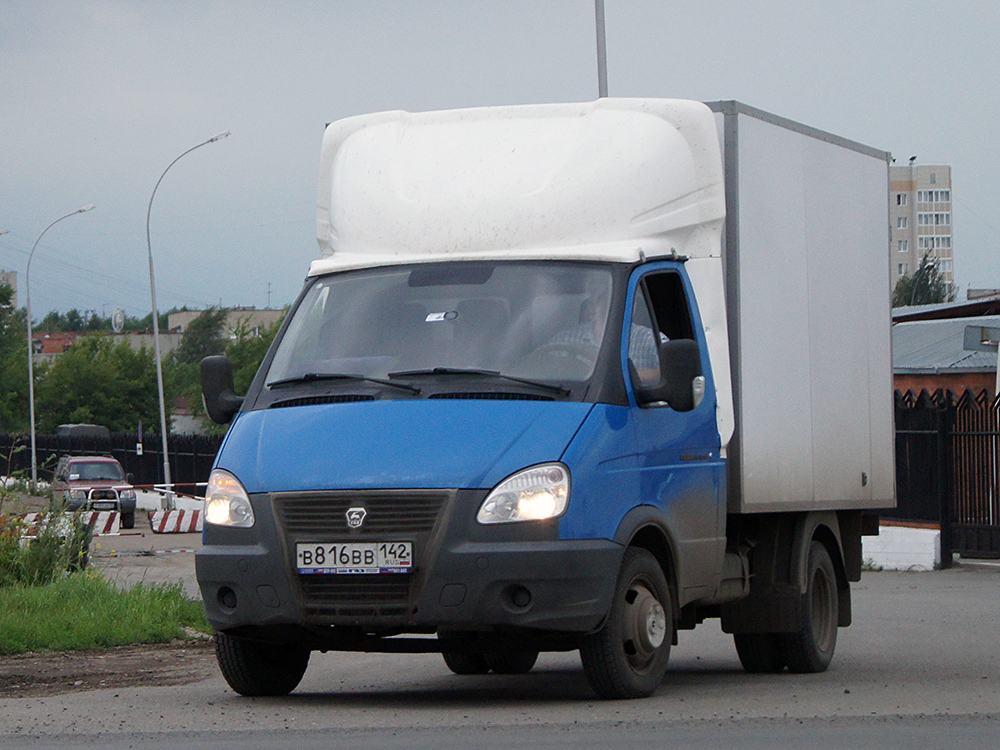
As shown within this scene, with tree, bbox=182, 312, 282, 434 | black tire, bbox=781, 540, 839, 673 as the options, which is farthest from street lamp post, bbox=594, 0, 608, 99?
tree, bbox=182, 312, 282, 434

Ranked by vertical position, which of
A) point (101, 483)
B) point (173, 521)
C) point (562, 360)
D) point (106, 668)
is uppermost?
point (562, 360)

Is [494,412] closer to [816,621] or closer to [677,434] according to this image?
[677,434]

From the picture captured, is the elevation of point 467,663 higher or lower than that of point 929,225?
lower

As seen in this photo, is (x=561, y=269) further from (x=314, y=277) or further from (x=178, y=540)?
(x=178, y=540)

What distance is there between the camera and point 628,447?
26.6ft

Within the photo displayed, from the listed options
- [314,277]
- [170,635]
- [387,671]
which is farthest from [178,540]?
[314,277]

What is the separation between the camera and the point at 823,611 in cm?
1102

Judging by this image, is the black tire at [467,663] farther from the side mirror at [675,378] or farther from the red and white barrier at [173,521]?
the red and white barrier at [173,521]

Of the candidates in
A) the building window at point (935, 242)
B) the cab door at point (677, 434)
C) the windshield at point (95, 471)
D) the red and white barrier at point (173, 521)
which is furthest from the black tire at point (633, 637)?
the building window at point (935, 242)

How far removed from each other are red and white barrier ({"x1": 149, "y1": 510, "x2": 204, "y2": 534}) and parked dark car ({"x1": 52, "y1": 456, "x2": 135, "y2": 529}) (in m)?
3.09

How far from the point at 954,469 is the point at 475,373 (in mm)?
14409

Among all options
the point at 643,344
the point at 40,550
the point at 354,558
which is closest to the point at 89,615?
the point at 40,550

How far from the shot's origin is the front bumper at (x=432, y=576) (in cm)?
757

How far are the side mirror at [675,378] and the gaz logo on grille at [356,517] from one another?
4.91 ft
